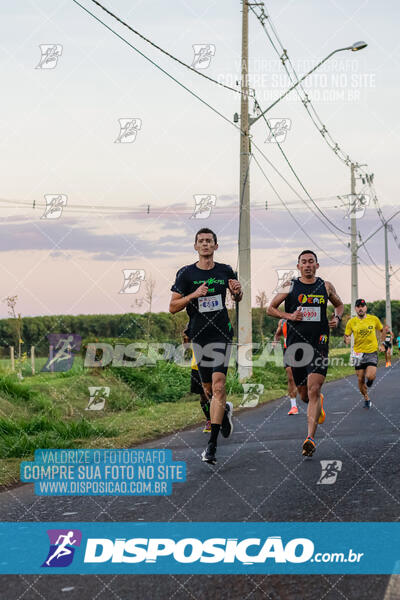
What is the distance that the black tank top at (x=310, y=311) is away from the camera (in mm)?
7961

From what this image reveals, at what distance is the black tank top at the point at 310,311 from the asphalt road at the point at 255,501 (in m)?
1.25

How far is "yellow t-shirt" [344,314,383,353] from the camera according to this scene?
13.5 meters

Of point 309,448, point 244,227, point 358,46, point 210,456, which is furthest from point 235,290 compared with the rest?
point 358,46

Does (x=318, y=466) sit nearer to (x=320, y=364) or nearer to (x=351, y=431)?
(x=320, y=364)

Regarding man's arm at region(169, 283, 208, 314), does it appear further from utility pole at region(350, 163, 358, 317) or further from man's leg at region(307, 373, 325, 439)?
utility pole at region(350, 163, 358, 317)

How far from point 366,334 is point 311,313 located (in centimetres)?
590

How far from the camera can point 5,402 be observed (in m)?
12.5

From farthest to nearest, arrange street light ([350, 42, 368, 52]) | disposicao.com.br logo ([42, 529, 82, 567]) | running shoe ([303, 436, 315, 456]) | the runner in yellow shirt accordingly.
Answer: street light ([350, 42, 368, 52]) → the runner in yellow shirt → running shoe ([303, 436, 315, 456]) → disposicao.com.br logo ([42, 529, 82, 567])

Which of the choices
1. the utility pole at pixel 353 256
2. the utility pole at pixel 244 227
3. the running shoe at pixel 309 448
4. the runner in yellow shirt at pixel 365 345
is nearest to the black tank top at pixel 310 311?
the running shoe at pixel 309 448

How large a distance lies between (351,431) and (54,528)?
18.3 ft

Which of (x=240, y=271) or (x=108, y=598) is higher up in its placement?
(x=240, y=271)

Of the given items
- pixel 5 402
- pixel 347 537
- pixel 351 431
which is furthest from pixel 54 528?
pixel 5 402

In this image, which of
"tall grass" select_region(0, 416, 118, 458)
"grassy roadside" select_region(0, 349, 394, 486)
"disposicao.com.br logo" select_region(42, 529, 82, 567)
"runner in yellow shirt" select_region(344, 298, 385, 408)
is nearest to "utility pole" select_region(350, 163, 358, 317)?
"grassy roadside" select_region(0, 349, 394, 486)

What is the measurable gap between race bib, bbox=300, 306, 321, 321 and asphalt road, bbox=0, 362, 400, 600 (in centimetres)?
144
